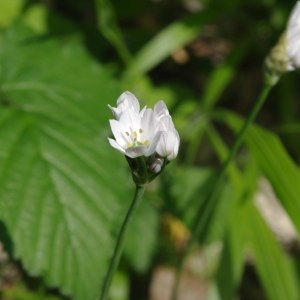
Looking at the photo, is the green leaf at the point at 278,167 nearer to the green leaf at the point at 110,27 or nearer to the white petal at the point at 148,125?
the white petal at the point at 148,125

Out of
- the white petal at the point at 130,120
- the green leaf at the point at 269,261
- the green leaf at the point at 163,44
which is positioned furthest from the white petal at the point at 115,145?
the green leaf at the point at 163,44

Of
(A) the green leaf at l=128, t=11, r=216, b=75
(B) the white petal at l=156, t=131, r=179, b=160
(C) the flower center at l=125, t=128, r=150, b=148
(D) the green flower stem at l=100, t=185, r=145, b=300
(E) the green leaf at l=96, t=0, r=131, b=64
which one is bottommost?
(D) the green flower stem at l=100, t=185, r=145, b=300

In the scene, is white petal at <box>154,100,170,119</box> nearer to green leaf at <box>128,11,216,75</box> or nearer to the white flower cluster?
the white flower cluster

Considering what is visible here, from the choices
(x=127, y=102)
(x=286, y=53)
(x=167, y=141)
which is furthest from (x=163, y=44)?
(x=167, y=141)

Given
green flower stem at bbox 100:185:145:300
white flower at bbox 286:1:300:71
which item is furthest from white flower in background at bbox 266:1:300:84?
green flower stem at bbox 100:185:145:300

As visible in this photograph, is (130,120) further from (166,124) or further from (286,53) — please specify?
(286,53)

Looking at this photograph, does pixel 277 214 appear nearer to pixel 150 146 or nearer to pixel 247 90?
pixel 247 90
